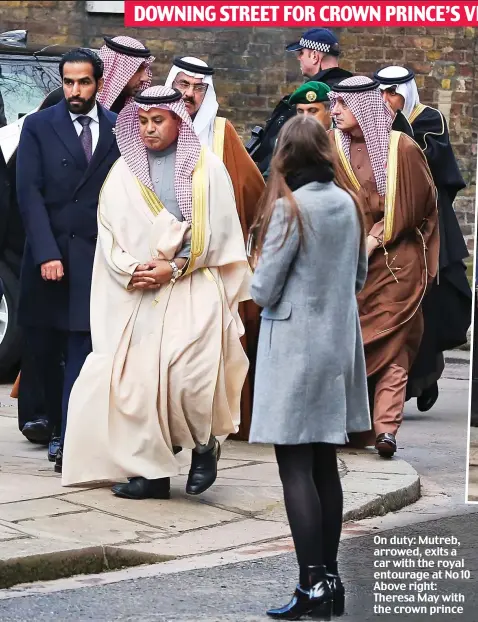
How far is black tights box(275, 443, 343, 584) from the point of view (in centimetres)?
583

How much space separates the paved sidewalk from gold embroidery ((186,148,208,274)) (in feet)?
3.39

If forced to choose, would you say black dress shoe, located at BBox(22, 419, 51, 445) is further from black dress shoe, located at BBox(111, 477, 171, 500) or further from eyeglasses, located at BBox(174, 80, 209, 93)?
eyeglasses, located at BBox(174, 80, 209, 93)

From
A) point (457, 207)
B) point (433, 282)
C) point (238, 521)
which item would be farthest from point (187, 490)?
point (457, 207)

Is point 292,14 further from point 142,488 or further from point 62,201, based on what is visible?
point 142,488

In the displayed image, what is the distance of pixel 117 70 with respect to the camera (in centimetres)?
897

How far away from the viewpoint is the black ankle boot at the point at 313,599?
19.0ft

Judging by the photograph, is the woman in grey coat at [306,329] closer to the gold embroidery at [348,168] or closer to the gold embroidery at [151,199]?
the gold embroidery at [151,199]

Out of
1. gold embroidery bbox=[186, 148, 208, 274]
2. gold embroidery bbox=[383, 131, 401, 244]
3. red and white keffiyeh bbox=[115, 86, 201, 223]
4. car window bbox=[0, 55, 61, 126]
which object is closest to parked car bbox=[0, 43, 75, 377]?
car window bbox=[0, 55, 61, 126]

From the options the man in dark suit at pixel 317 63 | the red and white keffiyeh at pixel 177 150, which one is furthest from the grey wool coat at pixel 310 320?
the man in dark suit at pixel 317 63

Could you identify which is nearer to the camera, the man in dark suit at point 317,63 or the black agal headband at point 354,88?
the black agal headband at point 354,88

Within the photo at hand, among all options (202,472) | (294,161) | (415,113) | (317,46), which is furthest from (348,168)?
(294,161)

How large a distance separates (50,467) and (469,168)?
29.4 feet

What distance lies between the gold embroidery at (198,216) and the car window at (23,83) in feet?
16.9

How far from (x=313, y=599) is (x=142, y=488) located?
194cm
